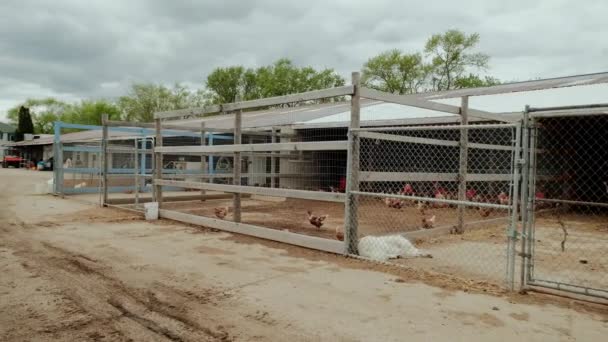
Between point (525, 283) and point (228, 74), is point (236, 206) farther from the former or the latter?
point (228, 74)

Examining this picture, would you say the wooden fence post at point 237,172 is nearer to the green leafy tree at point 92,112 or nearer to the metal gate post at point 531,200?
the metal gate post at point 531,200

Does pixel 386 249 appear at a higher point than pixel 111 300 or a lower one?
higher

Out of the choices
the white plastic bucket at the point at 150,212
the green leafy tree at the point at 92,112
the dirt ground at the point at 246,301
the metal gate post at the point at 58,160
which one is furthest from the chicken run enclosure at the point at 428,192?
the green leafy tree at the point at 92,112

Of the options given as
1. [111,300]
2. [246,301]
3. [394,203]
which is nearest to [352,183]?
[246,301]

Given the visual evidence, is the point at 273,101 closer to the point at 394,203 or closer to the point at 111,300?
the point at 111,300

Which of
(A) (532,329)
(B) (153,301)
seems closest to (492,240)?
(A) (532,329)

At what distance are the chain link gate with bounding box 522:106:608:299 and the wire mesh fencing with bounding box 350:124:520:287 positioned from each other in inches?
11.4

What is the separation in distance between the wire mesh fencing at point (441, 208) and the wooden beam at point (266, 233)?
47 centimetres

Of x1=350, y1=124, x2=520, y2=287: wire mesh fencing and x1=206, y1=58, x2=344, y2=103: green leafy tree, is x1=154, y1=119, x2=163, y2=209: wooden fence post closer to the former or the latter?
x1=350, y1=124, x2=520, y2=287: wire mesh fencing

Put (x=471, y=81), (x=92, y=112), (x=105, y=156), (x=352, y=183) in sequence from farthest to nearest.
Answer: (x=92, y=112), (x=471, y=81), (x=105, y=156), (x=352, y=183)

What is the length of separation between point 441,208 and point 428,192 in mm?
2141

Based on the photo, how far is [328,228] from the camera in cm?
861

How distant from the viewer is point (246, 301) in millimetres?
4070

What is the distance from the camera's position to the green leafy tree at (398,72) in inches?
1633
